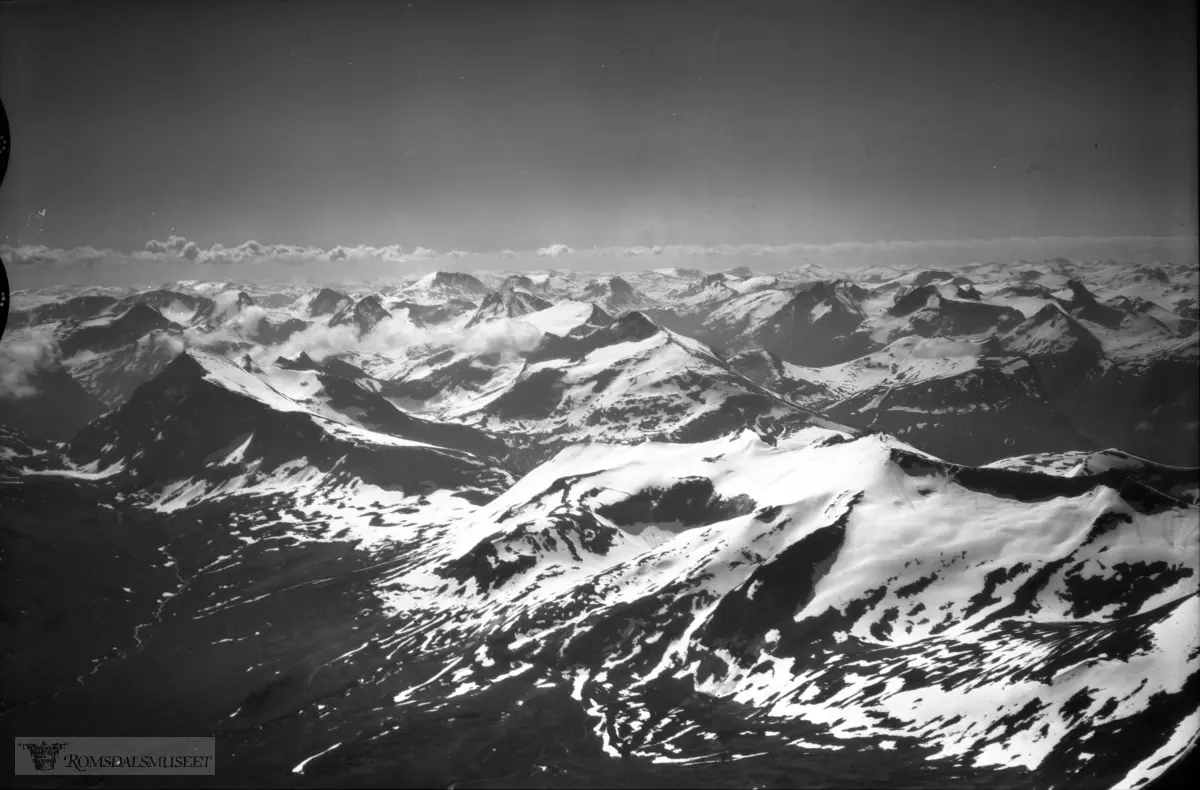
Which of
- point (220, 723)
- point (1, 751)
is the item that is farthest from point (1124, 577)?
point (1, 751)

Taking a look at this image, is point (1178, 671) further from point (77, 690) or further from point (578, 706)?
point (77, 690)

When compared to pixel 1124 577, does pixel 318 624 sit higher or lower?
lower

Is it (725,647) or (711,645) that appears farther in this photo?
(711,645)

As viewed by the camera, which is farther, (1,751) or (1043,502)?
(1043,502)

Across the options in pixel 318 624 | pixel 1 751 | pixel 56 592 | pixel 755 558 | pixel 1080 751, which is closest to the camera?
pixel 1080 751

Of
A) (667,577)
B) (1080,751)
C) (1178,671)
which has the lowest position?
(667,577)

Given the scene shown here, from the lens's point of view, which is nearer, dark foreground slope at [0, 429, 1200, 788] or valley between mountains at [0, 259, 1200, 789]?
dark foreground slope at [0, 429, 1200, 788]

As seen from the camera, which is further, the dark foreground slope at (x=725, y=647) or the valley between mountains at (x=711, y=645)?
the valley between mountains at (x=711, y=645)

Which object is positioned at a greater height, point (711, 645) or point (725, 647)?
point (725, 647)

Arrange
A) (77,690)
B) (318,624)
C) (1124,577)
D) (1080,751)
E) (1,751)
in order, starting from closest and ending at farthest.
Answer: (1080,751) < (1,751) < (1124,577) < (77,690) < (318,624)
